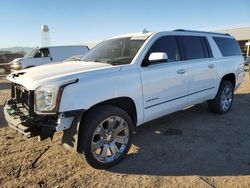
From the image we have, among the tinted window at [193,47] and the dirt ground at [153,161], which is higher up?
the tinted window at [193,47]

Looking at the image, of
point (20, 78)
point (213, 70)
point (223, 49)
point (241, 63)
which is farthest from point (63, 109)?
point (241, 63)

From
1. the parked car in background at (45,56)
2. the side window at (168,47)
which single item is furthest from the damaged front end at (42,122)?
the parked car in background at (45,56)

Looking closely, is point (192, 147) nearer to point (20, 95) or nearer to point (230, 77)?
point (20, 95)

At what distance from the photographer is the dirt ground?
368 cm

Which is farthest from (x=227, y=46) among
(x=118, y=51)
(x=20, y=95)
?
(x=20, y=95)

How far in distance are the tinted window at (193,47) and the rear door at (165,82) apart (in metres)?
0.27

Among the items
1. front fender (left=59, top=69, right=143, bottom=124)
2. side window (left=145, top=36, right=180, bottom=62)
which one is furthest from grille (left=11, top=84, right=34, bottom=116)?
side window (left=145, top=36, right=180, bottom=62)

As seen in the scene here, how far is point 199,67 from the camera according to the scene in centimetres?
569

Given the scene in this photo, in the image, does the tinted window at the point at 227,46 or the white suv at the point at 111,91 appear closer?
the white suv at the point at 111,91

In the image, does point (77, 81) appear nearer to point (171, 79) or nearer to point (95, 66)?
point (95, 66)

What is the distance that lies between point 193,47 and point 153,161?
2696 millimetres

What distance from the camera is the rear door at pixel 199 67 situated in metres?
5.53

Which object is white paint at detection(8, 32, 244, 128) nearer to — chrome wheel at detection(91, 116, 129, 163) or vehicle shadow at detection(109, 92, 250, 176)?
chrome wheel at detection(91, 116, 129, 163)

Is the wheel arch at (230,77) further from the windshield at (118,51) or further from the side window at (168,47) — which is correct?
the windshield at (118,51)
